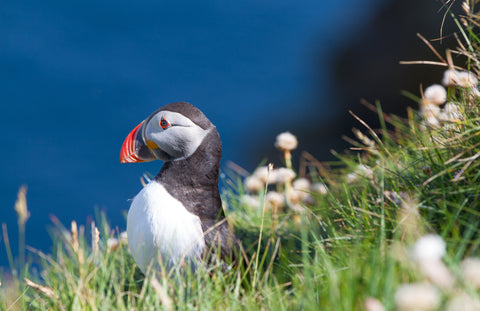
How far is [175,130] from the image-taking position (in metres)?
3.13

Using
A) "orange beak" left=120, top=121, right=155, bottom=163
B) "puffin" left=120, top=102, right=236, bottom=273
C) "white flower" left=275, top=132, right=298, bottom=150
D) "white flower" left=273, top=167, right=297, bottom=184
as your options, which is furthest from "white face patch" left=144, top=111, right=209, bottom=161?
"white flower" left=273, top=167, right=297, bottom=184

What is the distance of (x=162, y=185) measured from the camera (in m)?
3.16

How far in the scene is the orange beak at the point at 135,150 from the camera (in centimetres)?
334

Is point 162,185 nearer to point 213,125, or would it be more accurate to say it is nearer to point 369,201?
point 213,125

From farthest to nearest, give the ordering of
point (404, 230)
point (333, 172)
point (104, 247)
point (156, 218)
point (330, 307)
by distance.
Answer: point (333, 172)
point (104, 247)
point (156, 218)
point (404, 230)
point (330, 307)

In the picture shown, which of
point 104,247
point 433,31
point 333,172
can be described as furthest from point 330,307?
point 433,31

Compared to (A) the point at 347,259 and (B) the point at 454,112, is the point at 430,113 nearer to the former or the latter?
(B) the point at 454,112

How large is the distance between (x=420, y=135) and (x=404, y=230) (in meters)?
0.86

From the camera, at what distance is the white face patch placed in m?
3.13

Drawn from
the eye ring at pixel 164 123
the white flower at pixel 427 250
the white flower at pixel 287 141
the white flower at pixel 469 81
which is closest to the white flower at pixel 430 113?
the white flower at pixel 469 81

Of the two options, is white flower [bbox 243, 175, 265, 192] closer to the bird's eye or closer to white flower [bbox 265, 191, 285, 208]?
white flower [bbox 265, 191, 285, 208]

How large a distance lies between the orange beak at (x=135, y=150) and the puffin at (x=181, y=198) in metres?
0.05

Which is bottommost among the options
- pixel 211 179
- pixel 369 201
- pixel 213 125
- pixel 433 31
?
pixel 369 201

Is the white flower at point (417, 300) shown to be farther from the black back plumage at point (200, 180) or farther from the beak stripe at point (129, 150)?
the beak stripe at point (129, 150)
